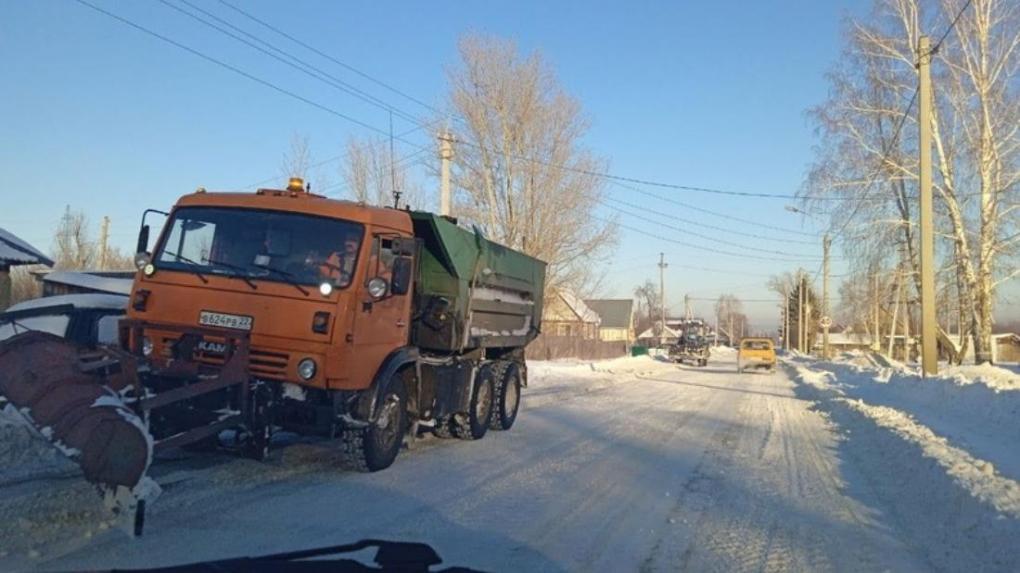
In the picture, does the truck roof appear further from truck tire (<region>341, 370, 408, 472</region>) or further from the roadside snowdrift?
the roadside snowdrift

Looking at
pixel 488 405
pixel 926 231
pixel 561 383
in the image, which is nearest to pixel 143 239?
pixel 488 405

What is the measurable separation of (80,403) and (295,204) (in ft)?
11.8

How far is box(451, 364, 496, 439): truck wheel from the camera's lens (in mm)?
12648

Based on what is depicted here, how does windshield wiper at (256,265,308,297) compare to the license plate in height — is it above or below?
above

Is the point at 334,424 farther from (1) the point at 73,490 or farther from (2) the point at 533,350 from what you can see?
(2) the point at 533,350

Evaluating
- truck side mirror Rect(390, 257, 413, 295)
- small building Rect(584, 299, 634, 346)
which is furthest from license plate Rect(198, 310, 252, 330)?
small building Rect(584, 299, 634, 346)

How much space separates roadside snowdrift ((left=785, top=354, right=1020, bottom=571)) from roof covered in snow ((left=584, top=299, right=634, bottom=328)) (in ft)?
273

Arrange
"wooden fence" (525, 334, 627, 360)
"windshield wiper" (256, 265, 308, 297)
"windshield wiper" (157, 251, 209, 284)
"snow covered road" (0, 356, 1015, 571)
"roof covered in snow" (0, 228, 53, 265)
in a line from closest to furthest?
"snow covered road" (0, 356, 1015, 571), "windshield wiper" (256, 265, 308, 297), "windshield wiper" (157, 251, 209, 284), "roof covered in snow" (0, 228, 53, 265), "wooden fence" (525, 334, 627, 360)

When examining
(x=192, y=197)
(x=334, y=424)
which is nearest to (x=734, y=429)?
(x=334, y=424)

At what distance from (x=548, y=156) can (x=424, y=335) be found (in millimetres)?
28905

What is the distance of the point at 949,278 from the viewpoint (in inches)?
1353

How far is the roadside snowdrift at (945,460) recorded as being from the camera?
695cm

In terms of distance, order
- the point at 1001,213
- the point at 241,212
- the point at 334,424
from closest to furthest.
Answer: the point at 334,424, the point at 241,212, the point at 1001,213

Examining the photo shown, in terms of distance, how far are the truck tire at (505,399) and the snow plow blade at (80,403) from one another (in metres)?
7.44
